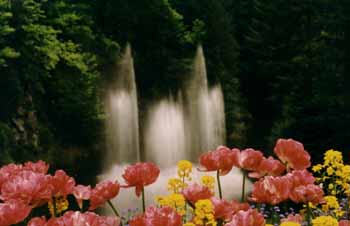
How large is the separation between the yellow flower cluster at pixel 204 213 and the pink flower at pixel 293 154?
0.45 m

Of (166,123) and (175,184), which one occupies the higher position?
(175,184)

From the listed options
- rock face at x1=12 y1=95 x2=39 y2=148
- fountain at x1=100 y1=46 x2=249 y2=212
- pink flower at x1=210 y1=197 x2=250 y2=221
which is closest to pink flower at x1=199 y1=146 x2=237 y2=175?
pink flower at x1=210 y1=197 x2=250 y2=221

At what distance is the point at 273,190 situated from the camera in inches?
62.9

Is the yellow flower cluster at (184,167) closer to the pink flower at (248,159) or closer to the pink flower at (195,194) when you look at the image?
the pink flower at (248,159)

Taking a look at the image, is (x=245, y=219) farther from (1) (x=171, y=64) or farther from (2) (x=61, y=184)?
(1) (x=171, y=64)

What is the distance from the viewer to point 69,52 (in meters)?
17.2

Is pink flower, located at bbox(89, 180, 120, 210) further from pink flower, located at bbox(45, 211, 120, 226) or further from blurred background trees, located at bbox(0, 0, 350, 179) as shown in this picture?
blurred background trees, located at bbox(0, 0, 350, 179)

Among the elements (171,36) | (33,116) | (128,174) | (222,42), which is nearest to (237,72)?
(222,42)

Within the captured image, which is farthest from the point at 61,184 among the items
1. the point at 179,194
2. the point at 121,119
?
the point at 121,119

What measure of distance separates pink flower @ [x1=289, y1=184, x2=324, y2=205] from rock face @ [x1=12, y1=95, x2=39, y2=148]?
14.3m

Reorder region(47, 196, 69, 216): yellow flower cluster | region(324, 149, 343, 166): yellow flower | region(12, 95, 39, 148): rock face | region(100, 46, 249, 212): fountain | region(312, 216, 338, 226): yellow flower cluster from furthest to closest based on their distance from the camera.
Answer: region(100, 46, 249, 212): fountain → region(12, 95, 39, 148): rock face → region(324, 149, 343, 166): yellow flower → region(47, 196, 69, 216): yellow flower cluster → region(312, 216, 338, 226): yellow flower cluster

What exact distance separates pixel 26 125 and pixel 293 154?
590 inches

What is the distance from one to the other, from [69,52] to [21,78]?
6.42 ft

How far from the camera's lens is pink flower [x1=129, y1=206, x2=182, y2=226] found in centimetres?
121
